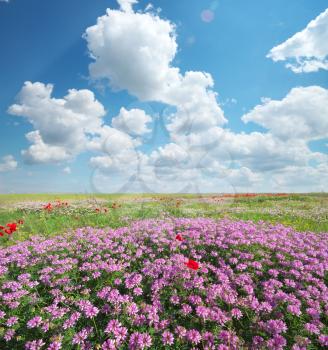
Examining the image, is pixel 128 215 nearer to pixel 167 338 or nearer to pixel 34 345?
pixel 34 345

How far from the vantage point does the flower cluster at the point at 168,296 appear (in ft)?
12.3

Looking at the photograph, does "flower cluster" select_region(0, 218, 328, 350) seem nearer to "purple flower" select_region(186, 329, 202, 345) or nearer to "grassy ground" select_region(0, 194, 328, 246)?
"purple flower" select_region(186, 329, 202, 345)

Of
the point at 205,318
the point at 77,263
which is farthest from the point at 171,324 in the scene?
the point at 77,263

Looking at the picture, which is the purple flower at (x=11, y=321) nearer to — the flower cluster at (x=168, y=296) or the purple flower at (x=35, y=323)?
the flower cluster at (x=168, y=296)

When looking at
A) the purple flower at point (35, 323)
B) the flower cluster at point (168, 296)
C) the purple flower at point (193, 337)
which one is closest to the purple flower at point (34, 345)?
the flower cluster at point (168, 296)

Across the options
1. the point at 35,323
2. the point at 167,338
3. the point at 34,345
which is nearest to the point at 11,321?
the point at 35,323

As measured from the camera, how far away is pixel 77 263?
5.96 metres

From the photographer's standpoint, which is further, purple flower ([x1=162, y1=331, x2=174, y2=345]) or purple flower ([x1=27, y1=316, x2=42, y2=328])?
purple flower ([x1=27, y1=316, x2=42, y2=328])

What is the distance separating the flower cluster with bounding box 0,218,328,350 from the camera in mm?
3752

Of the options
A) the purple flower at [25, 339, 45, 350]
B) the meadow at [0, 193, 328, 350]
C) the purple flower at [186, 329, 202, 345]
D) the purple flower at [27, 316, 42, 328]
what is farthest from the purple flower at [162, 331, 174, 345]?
the purple flower at [27, 316, 42, 328]

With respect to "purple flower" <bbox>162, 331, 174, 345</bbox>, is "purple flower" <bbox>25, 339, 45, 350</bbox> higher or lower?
lower

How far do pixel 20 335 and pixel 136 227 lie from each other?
4.27 m

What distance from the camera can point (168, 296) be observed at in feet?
15.3

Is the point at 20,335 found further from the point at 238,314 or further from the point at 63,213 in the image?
the point at 63,213
